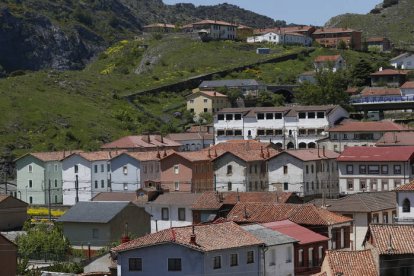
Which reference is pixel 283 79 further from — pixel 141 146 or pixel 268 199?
pixel 268 199

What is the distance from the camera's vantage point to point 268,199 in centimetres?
6469

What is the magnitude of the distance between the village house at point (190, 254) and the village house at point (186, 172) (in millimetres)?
42940

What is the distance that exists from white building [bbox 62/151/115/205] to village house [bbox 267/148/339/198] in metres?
15.3

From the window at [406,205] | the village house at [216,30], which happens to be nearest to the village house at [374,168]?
the window at [406,205]

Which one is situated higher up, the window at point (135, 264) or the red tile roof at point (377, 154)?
the red tile roof at point (377, 154)

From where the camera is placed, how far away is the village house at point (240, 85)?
139 meters

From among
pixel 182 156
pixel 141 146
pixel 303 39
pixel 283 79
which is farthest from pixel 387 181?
pixel 303 39

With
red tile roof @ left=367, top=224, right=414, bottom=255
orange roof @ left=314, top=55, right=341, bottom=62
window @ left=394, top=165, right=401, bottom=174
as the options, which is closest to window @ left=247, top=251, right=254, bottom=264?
red tile roof @ left=367, top=224, right=414, bottom=255

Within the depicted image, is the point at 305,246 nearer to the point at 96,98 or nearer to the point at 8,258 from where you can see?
the point at 8,258

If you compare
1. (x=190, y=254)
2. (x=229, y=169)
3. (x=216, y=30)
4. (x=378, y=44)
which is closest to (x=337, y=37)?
(x=378, y=44)

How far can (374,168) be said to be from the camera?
8269 cm

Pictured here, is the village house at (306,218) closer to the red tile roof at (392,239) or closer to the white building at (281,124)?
the red tile roof at (392,239)

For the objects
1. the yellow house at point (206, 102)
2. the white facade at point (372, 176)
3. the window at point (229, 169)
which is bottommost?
the white facade at point (372, 176)

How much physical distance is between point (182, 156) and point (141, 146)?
46.7 feet
